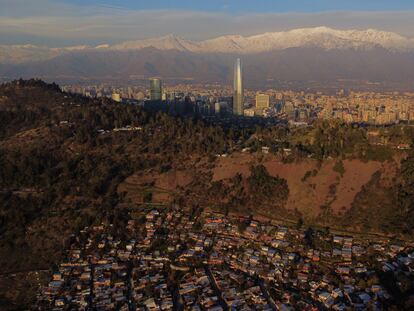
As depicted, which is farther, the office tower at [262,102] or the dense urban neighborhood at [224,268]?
the office tower at [262,102]

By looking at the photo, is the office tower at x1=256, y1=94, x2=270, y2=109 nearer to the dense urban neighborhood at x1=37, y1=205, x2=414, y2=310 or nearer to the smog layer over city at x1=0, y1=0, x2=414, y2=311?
the smog layer over city at x1=0, y1=0, x2=414, y2=311

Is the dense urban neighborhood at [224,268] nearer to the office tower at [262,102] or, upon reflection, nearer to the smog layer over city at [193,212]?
the smog layer over city at [193,212]

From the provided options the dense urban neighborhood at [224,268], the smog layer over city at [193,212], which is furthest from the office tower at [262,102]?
the dense urban neighborhood at [224,268]

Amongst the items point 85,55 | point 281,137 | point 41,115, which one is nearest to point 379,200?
point 281,137

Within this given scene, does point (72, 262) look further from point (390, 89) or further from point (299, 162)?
point (390, 89)

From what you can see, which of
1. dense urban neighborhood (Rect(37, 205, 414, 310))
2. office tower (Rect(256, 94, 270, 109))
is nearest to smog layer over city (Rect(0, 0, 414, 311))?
dense urban neighborhood (Rect(37, 205, 414, 310))

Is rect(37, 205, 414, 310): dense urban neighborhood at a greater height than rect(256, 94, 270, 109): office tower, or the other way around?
rect(256, 94, 270, 109): office tower

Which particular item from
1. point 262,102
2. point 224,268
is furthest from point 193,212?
point 262,102

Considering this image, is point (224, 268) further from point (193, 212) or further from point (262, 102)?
point (262, 102)
